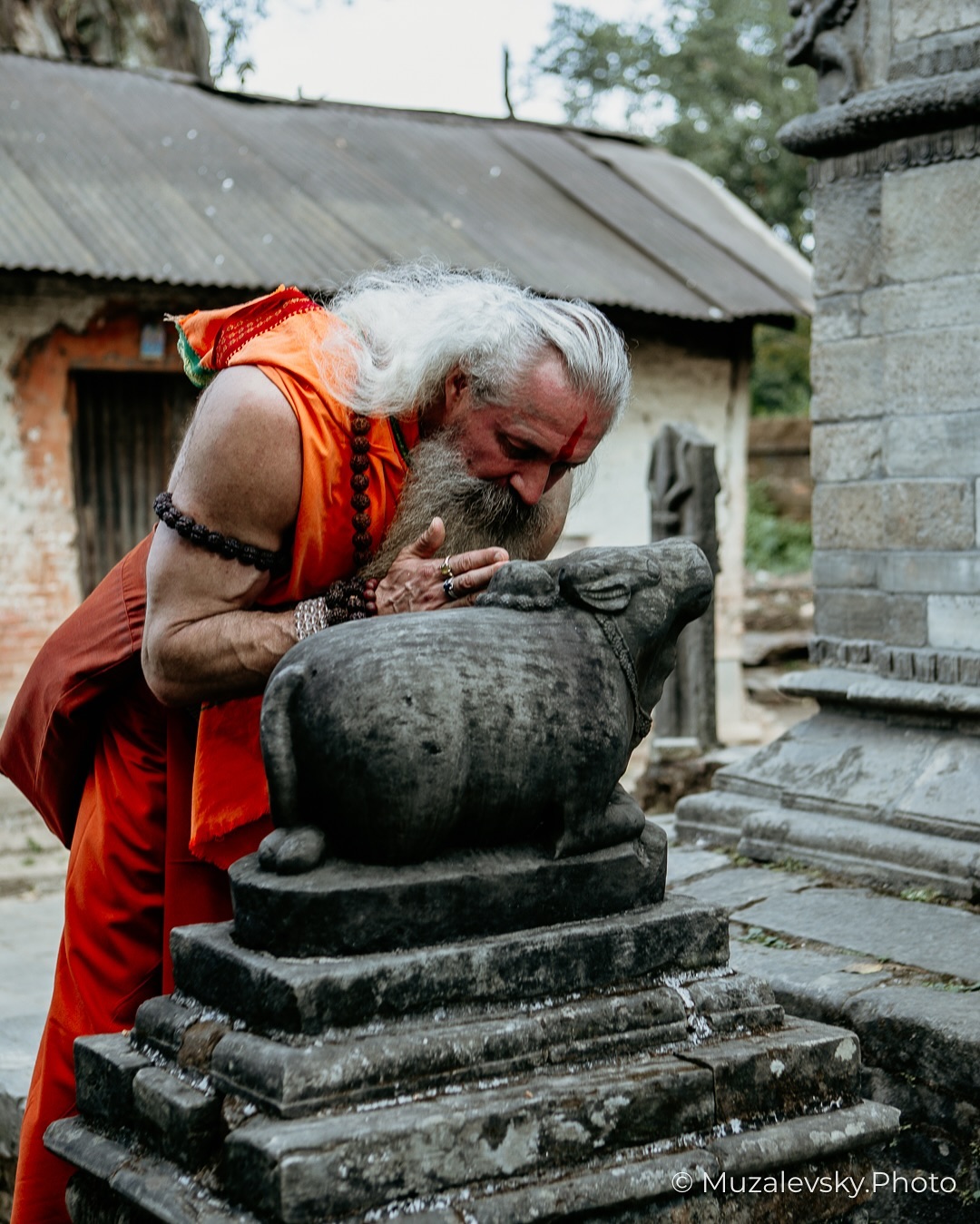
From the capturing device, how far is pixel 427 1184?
1.64 m

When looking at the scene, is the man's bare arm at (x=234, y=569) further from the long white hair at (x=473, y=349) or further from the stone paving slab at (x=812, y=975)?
the stone paving slab at (x=812, y=975)

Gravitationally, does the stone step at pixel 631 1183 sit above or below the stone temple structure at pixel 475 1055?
below

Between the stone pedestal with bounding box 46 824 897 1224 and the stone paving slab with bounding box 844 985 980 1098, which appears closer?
the stone pedestal with bounding box 46 824 897 1224

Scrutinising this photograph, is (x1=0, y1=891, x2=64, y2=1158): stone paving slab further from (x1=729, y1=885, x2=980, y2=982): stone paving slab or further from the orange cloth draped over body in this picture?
(x1=729, y1=885, x2=980, y2=982): stone paving slab

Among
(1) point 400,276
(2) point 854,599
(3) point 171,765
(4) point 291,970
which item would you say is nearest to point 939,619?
(2) point 854,599

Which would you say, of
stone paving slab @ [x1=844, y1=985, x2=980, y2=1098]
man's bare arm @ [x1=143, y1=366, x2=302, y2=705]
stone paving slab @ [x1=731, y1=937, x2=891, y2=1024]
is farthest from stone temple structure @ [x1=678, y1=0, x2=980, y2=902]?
Answer: man's bare arm @ [x1=143, y1=366, x2=302, y2=705]

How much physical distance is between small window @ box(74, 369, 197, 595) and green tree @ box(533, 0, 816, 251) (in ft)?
42.9

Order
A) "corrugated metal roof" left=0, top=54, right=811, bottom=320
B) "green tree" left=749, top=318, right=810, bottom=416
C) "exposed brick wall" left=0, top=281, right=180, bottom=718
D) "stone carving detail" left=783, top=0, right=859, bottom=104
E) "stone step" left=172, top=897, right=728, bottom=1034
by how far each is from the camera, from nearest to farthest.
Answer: "stone step" left=172, top=897, right=728, bottom=1034
"stone carving detail" left=783, top=0, right=859, bottom=104
"exposed brick wall" left=0, top=281, right=180, bottom=718
"corrugated metal roof" left=0, top=54, right=811, bottom=320
"green tree" left=749, top=318, right=810, bottom=416

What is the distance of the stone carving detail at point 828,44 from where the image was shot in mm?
4266

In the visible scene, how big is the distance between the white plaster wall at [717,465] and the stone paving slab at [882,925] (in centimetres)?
608

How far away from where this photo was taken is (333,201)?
9164 mm

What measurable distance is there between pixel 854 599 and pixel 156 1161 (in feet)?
10.3

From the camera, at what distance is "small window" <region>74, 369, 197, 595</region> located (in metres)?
8.26

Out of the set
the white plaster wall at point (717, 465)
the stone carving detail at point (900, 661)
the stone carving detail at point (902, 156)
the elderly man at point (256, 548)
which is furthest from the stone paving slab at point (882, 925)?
the white plaster wall at point (717, 465)
